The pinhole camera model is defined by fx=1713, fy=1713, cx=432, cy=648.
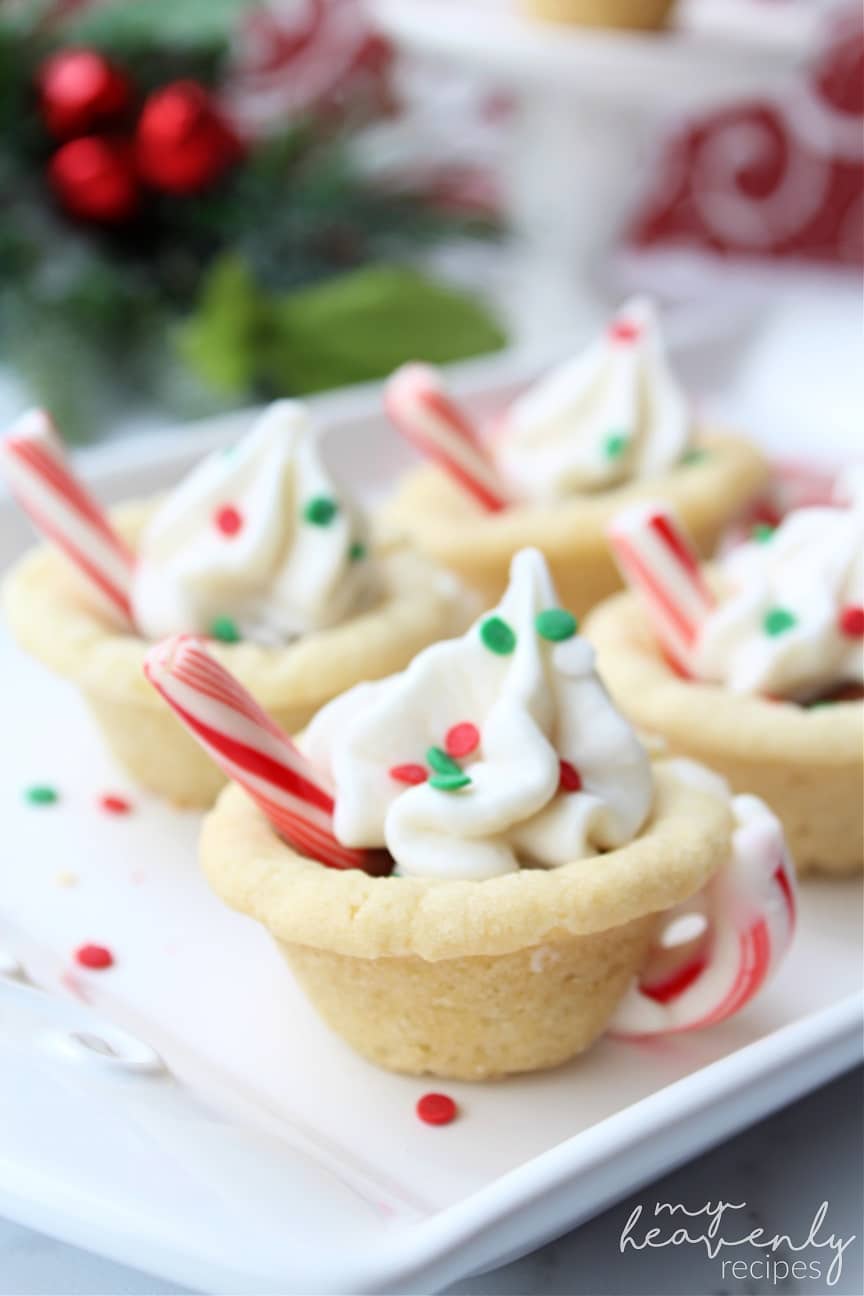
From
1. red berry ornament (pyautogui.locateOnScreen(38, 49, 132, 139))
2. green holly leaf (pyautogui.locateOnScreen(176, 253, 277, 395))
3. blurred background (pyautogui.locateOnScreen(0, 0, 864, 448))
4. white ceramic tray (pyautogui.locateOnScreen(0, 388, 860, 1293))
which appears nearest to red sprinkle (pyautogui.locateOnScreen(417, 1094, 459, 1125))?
white ceramic tray (pyautogui.locateOnScreen(0, 388, 860, 1293))

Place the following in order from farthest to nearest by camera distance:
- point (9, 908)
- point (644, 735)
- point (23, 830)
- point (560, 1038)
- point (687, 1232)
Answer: point (23, 830)
point (9, 908)
point (644, 735)
point (560, 1038)
point (687, 1232)

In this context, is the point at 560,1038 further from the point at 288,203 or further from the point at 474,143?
the point at 474,143

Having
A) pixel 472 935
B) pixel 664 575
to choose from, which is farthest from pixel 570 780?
pixel 664 575

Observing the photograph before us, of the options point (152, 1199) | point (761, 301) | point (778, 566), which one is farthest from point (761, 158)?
point (152, 1199)

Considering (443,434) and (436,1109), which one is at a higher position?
(443,434)

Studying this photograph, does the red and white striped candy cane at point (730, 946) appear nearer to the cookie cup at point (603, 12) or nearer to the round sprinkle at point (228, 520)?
the round sprinkle at point (228, 520)

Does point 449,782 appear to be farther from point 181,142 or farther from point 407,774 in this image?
point 181,142
